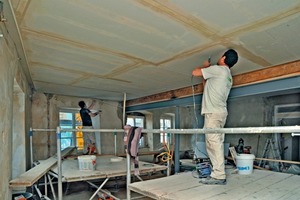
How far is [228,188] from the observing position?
94.2 inches

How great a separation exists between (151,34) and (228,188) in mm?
1880

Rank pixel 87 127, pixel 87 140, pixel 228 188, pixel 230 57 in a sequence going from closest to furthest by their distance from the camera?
pixel 228 188, pixel 230 57, pixel 87 127, pixel 87 140

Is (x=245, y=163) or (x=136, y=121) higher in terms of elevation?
(x=136, y=121)

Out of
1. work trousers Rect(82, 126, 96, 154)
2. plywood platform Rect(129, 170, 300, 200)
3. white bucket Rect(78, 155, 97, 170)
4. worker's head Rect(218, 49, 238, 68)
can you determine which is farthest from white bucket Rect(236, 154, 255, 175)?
work trousers Rect(82, 126, 96, 154)

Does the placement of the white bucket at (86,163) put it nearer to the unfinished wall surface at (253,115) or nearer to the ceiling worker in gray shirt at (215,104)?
the ceiling worker in gray shirt at (215,104)

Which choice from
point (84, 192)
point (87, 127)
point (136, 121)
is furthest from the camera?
point (136, 121)

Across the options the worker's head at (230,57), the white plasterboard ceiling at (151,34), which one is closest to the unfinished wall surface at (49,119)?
the white plasterboard ceiling at (151,34)

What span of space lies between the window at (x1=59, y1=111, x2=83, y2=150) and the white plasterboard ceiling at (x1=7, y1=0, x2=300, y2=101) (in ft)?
9.69

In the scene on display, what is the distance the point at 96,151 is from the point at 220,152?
5015 mm

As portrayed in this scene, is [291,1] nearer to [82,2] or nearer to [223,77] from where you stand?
[223,77]

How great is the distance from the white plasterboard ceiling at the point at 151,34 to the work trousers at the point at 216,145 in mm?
877

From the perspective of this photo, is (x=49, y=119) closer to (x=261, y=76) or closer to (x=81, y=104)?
(x=81, y=104)

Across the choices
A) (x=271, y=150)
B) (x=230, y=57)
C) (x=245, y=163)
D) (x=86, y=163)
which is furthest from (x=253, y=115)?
(x=86, y=163)

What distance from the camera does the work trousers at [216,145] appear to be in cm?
238
